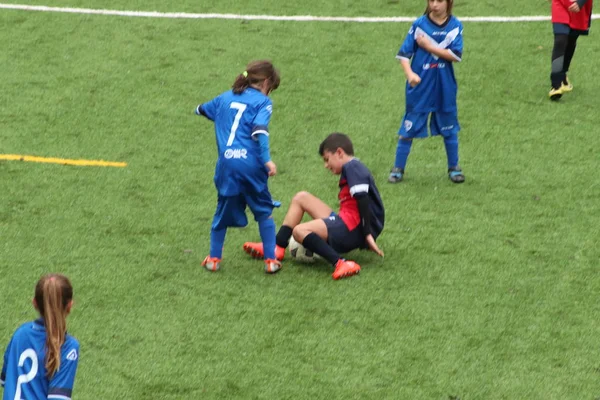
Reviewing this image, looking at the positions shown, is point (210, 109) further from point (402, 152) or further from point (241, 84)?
point (402, 152)

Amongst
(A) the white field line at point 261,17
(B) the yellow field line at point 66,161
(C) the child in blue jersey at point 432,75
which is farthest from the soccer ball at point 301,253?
(A) the white field line at point 261,17

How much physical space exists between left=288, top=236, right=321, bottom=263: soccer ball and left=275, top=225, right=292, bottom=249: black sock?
6 cm

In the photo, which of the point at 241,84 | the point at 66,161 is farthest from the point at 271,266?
the point at 66,161

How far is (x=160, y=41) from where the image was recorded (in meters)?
13.1

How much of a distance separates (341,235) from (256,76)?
1272mm

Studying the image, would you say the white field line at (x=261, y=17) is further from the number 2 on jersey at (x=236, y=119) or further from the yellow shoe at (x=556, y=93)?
the number 2 on jersey at (x=236, y=119)

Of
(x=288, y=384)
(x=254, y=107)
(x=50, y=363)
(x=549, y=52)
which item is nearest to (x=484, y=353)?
(x=288, y=384)

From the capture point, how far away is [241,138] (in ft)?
26.5

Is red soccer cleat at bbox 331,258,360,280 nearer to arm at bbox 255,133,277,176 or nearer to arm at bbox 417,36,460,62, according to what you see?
arm at bbox 255,133,277,176

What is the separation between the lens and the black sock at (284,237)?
28.5 ft

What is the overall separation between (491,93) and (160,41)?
12.1 ft

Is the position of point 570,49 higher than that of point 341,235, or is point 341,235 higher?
point 570,49

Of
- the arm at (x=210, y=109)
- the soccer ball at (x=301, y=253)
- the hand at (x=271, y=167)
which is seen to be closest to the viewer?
the hand at (x=271, y=167)

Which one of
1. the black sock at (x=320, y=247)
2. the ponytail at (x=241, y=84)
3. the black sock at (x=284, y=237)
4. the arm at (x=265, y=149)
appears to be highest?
the ponytail at (x=241, y=84)
